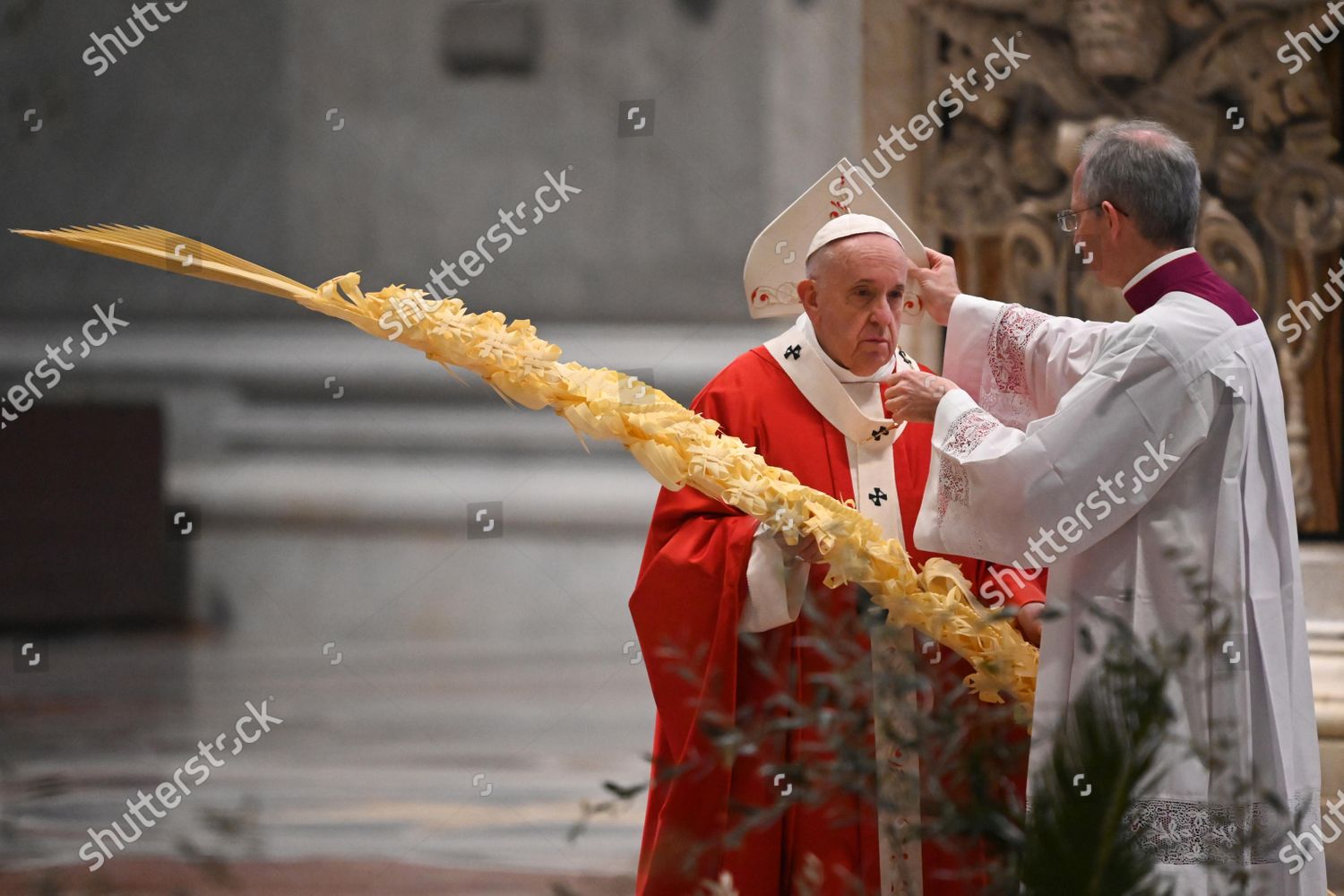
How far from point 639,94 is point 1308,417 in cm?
382

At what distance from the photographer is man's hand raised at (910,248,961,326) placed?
3305 mm

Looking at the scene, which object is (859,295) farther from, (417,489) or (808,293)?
(417,489)

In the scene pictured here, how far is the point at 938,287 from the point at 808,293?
0.28 metres

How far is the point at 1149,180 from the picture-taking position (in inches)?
109

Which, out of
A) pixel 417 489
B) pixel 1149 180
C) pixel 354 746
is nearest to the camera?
pixel 1149 180

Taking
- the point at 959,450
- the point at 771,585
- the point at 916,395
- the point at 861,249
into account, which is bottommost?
the point at 771,585

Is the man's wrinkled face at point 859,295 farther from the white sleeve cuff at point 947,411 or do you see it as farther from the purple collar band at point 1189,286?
the purple collar band at point 1189,286

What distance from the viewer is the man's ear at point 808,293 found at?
11.0 ft

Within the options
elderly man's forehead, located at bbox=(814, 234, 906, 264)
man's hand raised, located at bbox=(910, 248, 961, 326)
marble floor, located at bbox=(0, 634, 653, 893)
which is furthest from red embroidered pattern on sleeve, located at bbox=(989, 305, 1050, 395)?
marble floor, located at bbox=(0, 634, 653, 893)

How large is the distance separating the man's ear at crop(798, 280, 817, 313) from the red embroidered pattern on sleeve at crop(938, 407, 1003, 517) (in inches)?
23.5

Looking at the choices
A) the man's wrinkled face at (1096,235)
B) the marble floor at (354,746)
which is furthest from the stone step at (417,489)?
the man's wrinkled face at (1096,235)

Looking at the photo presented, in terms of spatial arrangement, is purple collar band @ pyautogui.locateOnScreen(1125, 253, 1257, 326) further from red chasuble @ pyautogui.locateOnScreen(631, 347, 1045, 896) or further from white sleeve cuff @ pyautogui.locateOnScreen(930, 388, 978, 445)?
red chasuble @ pyautogui.locateOnScreen(631, 347, 1045, 896)

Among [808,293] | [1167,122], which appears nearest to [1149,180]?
[808,293]

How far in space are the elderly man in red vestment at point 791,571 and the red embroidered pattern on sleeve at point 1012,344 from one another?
0.78 feet
